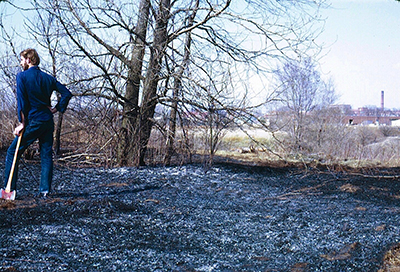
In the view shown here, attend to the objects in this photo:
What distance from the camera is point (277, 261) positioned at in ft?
11.4

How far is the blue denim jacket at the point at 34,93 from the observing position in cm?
491

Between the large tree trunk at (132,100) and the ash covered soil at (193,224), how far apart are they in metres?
1.02

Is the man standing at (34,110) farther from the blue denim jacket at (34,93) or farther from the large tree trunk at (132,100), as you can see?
the large tree trunk at (132,100)

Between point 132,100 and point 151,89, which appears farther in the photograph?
point 132,100

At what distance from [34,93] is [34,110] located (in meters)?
0.21

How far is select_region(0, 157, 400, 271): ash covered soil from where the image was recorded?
334cm

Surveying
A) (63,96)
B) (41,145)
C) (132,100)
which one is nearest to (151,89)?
(132,100)

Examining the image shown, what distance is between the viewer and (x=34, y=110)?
5.03m

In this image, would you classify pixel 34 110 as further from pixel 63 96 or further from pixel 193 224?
pixel 193 224

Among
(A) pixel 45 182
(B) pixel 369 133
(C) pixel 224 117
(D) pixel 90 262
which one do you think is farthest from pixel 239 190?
(B) pixel 369 133

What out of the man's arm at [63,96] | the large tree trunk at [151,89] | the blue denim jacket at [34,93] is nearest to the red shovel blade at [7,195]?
the blue denim jacket at [34,93]

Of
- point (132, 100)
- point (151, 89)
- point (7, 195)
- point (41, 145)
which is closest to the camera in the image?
point (7, 195)

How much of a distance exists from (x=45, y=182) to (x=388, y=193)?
505cm

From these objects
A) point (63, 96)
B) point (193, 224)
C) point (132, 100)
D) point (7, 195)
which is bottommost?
point (193, 224)
